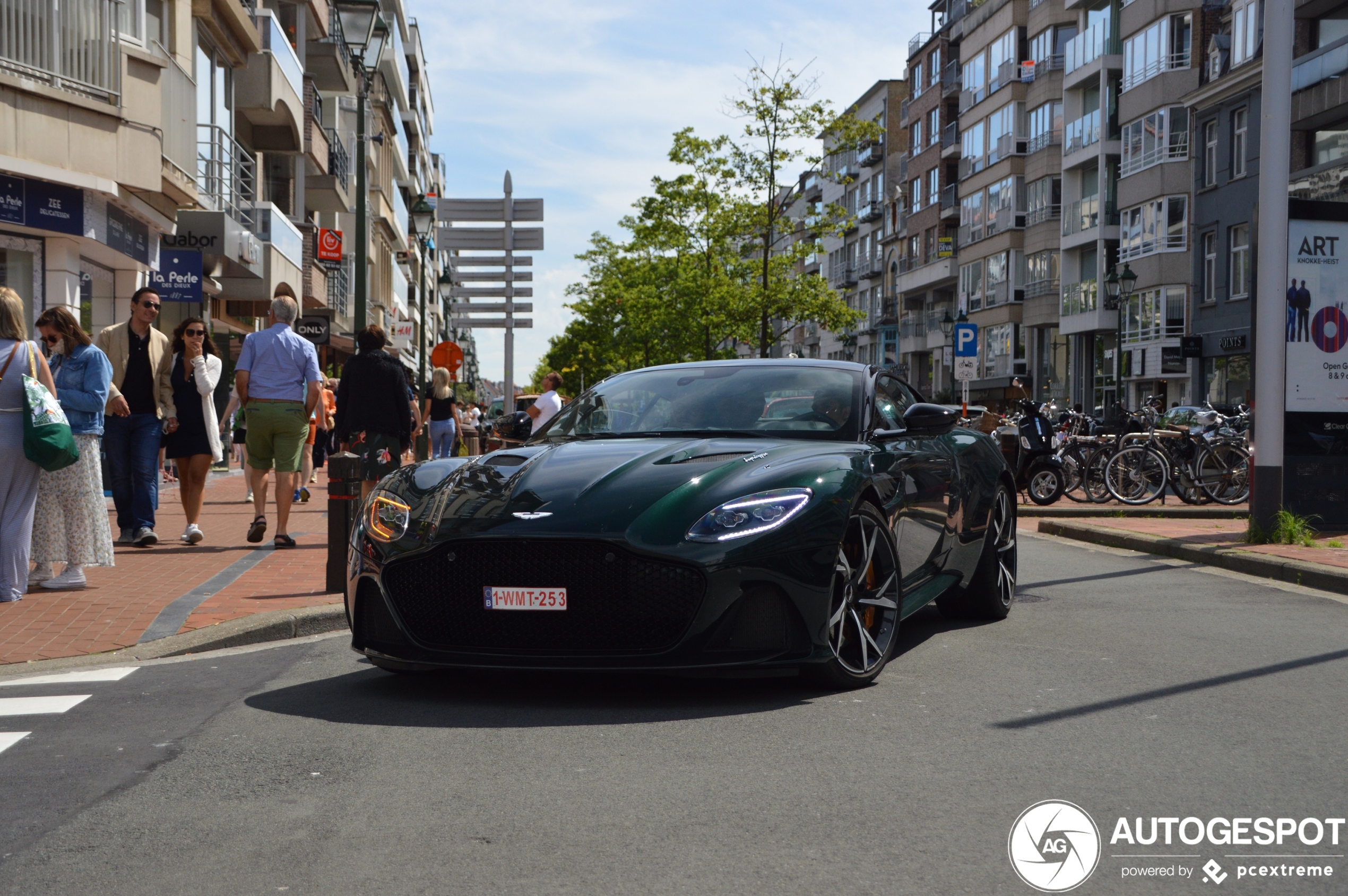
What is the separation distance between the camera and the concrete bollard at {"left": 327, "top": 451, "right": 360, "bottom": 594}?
8.76 meters

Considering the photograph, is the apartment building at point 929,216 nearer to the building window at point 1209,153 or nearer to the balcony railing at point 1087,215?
the balcony railing at point 1087,215

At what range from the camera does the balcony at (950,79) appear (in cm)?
7031

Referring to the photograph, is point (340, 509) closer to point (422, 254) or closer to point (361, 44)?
point (361, 44)

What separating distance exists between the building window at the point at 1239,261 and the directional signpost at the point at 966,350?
48.9 ft

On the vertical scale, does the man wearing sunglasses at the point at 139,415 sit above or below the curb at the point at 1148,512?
above

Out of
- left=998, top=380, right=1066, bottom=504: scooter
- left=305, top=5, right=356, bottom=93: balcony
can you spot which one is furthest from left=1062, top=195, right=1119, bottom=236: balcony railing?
left=998, top=380, right=1066, bottom=504: scooter

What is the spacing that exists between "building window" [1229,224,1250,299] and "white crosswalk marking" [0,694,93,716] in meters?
38.9

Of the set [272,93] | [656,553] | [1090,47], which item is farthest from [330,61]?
[656,553]

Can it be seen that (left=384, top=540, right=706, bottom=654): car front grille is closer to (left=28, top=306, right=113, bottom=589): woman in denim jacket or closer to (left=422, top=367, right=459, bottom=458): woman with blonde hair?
(left=28, top=306, right=113, bottom=589): woman in denim jacket

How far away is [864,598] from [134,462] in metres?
7.35

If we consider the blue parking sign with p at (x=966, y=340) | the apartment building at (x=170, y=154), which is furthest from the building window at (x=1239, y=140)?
the apartment building at (x=170, y=154)

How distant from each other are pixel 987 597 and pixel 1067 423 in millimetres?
17926

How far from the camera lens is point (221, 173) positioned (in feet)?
81.0

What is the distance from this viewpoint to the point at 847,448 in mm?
6195
